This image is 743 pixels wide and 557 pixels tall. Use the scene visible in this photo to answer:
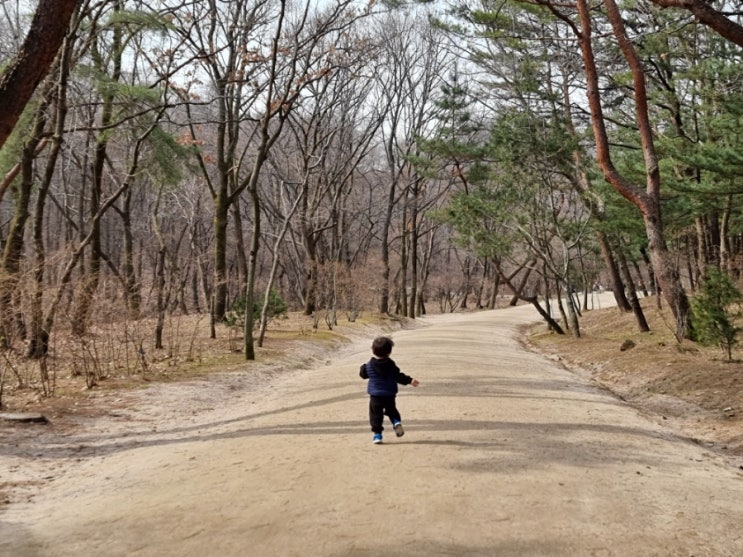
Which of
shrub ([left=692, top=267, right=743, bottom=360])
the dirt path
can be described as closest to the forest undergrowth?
shrub ([left=692, top=267, right=743, bottom=360])

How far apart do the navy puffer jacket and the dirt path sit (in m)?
0.57

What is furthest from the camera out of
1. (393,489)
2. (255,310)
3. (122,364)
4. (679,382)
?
(255,310)

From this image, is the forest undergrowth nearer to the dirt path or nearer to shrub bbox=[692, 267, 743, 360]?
shrub bbox=[692, 267, 743, 360]

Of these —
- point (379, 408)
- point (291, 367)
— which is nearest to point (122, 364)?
point (291, 367)

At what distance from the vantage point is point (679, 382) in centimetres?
973

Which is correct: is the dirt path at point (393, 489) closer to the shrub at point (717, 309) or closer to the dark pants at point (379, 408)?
the dark pants at point (379, 408)

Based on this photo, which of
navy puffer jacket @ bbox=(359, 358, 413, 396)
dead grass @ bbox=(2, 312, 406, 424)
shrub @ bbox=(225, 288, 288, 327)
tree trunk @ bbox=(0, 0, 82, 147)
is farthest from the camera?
shrub @ bbox=(225, 288, 288, 327)

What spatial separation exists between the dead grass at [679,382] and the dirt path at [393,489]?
2.05 ft

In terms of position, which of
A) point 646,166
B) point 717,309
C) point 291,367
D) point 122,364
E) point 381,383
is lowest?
point 291,367

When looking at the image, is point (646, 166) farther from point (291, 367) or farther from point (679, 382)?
point (291, 367)

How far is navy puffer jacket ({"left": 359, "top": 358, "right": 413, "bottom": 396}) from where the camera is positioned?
596cm

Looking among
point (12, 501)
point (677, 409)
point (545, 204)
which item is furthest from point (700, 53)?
point (12, 501)

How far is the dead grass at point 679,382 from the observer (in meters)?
7.52

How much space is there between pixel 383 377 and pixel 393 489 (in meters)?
1.53
